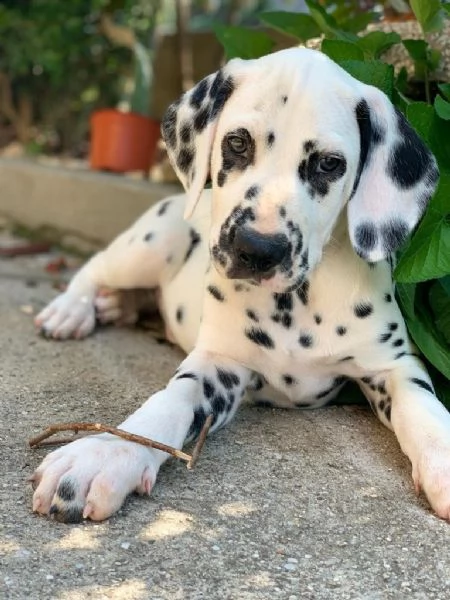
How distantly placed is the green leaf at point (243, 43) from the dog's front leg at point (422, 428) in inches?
63.5

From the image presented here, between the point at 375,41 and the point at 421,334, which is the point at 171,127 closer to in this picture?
the point at 375,41

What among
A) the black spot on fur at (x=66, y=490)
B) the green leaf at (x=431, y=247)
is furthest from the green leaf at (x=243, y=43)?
the black spot on fur at (x=66, y=490)

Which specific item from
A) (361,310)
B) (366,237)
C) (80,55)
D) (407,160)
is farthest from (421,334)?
(80,55)

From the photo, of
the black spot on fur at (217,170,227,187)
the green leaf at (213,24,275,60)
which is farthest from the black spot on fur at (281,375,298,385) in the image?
the green leaf at (213,24,275,60)

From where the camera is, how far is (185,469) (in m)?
2.89

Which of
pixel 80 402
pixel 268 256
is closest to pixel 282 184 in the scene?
pixel 268 256

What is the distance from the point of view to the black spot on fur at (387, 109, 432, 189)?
300 centimetres

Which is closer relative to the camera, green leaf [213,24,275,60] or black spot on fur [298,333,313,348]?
black spot on fur [298,333,313,348]

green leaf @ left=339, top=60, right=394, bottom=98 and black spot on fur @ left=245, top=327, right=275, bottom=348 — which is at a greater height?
green leaf @ left=339, top=60, right=394, bottom=98

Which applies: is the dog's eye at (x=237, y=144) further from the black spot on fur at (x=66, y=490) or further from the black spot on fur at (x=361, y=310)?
the black spot on fur at (x=66, y=490)

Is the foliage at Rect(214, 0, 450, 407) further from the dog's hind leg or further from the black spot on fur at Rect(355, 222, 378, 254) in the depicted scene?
the dog's hind leg

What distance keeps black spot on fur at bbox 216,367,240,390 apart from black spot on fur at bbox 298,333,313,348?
29cm

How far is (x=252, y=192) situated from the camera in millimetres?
2791

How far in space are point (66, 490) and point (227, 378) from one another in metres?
0.97
